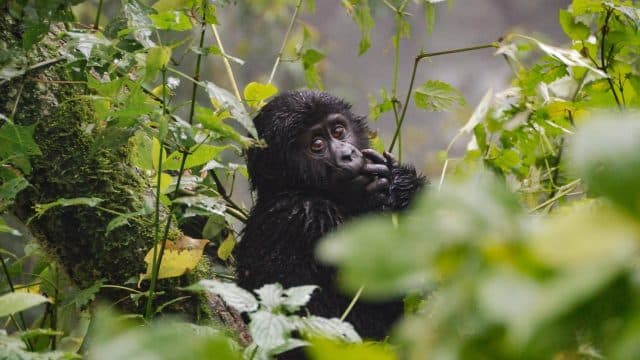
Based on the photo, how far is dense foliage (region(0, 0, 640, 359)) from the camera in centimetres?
45

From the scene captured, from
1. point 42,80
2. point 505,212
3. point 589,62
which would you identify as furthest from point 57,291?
point 505,212

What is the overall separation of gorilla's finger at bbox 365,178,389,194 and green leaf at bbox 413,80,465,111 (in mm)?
302

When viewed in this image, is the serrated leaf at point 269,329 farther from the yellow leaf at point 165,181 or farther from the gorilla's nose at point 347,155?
the gorilla's nose at point 347,155

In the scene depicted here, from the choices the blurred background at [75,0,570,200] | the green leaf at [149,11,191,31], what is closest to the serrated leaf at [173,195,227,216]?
the green leaf at [149,11,191,31]

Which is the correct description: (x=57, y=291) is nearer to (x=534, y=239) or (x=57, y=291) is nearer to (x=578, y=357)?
(x=578, y=357)

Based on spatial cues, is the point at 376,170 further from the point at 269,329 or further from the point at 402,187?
the point at 269,329

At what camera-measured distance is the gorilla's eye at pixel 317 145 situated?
294 centimetres

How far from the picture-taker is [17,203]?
2.10 metres

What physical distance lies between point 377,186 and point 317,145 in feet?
1.14

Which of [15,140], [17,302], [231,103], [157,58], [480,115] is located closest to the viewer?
[17,302]

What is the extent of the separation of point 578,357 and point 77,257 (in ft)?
5.08

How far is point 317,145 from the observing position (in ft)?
9.68

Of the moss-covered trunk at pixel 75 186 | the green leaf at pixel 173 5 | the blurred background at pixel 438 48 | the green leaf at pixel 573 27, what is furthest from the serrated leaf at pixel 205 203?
the blurred background at pixel 438 48

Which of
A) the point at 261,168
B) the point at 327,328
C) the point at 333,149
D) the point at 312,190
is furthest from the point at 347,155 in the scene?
the point at 327,328
